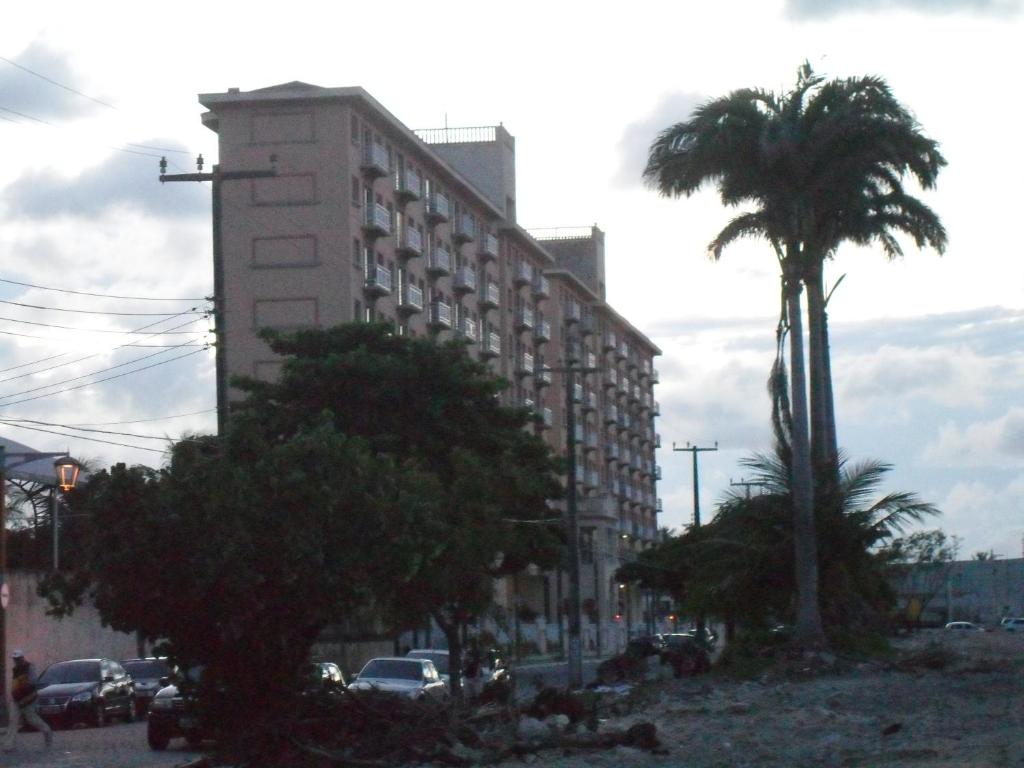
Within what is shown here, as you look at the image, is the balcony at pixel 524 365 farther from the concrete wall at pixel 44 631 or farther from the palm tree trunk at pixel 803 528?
the palm tree trunk at pixel 803 528

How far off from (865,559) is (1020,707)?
10.6 m

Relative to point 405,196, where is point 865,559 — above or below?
below

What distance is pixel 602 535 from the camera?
91875 millimetres

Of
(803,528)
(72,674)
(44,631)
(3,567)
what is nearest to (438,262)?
(44,631)

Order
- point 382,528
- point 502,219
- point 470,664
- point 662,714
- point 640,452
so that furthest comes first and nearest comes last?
point 640,452, point 502,219, point 470,664, point 662,714, point 382,528

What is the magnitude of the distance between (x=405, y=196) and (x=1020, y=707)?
5194 centimetres

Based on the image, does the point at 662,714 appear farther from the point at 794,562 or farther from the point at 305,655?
the point at 794,562

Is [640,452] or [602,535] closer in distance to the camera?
[602,535]

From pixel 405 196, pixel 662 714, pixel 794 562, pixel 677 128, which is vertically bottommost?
pixel 662 714

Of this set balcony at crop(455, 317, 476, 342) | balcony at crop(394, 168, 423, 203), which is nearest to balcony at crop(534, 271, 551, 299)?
balcony at crop(455, 317, 476, 342)

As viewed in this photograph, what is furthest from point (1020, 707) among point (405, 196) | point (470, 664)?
point (405, 196)

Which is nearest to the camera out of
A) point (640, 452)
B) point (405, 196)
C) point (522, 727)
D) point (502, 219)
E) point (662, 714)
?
point (522, 727)

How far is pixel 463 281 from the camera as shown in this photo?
8138 centimetres

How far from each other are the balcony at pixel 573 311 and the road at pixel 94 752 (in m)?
72.7
